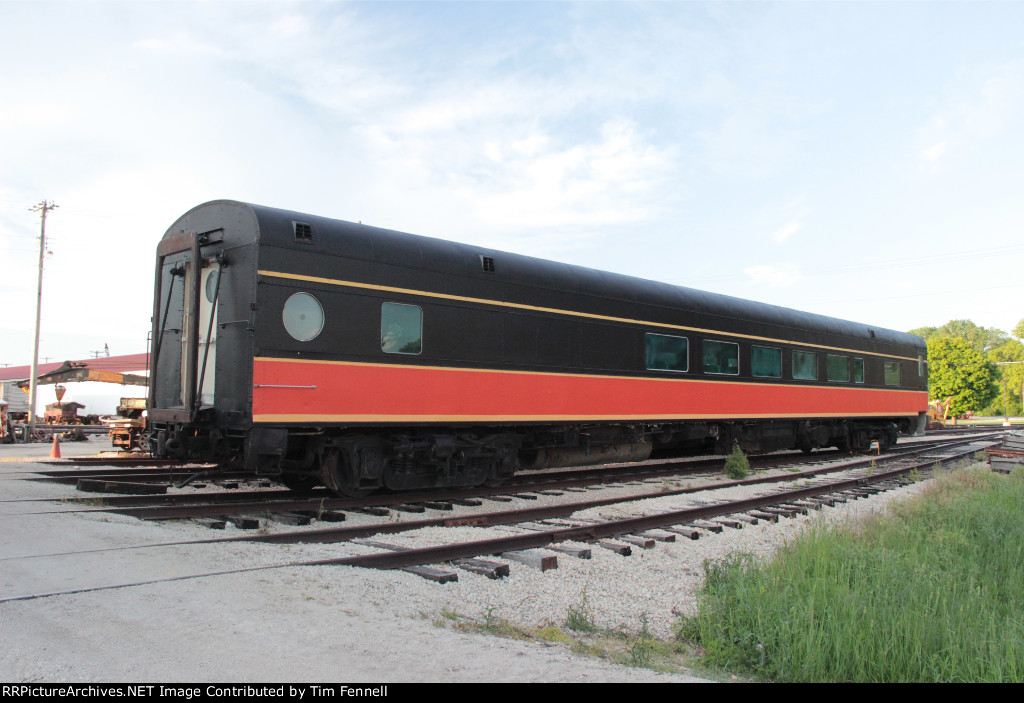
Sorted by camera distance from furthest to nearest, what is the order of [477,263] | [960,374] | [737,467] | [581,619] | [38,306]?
[960,374] < [38,306] < [737,467] < [477,263] < [581,619]

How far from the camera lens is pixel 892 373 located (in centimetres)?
2072

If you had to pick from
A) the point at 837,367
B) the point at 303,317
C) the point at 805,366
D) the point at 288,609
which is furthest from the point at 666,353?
the point at 288,609

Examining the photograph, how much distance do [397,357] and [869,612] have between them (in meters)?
6.06

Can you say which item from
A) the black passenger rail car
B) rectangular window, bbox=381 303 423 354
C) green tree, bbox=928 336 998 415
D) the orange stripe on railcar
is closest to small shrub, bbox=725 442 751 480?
the black passenger rail car

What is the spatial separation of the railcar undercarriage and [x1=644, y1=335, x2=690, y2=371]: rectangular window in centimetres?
107

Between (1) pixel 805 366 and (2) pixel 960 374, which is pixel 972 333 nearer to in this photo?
(2) pixel 960 374

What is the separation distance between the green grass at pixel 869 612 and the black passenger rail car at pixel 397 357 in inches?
184

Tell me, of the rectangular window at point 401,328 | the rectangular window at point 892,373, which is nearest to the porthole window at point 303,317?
the rectangular window at point 401,328

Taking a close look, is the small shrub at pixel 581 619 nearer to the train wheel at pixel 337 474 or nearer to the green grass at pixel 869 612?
the green grass at pixel 869 612

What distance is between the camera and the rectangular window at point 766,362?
1523 centimetres

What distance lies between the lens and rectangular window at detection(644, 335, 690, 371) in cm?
1270

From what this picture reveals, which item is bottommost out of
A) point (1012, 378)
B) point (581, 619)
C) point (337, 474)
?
point (581, 619)
